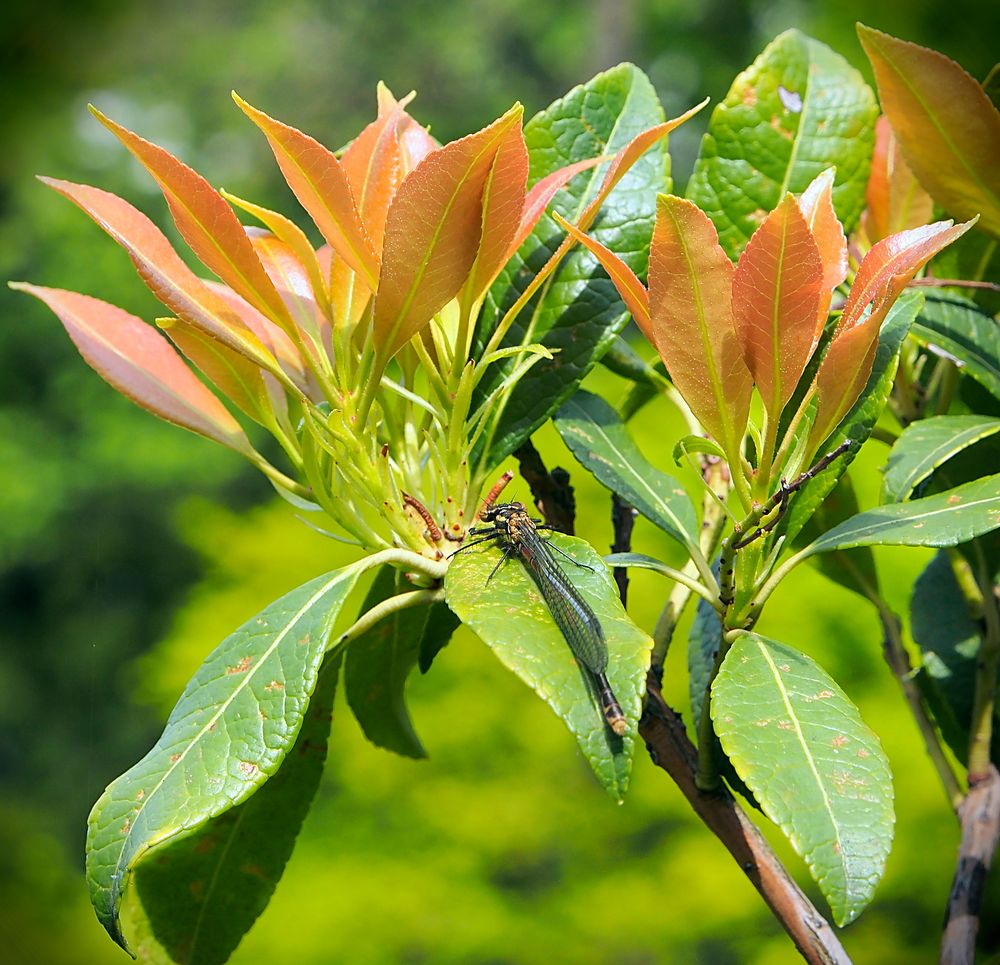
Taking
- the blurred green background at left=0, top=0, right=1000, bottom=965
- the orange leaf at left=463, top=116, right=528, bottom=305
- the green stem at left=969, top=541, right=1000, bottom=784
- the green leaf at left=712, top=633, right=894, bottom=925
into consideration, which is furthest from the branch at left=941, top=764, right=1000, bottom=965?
the blurred green background at left=0, top=0, right=1000, bottom=965

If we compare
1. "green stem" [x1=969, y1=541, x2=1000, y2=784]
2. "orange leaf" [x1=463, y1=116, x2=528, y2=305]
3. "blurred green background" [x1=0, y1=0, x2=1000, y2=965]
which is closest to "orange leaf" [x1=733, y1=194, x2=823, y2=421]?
"orange leaf" [x1=463, y1=116, x2=528, y2=305]

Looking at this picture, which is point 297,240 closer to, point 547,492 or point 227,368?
point 227,368

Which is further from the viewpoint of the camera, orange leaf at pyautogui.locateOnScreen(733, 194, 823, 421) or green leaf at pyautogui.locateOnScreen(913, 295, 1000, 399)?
green leaf at pyautogui.locateOnScreen(913, 295, 1000, 399)

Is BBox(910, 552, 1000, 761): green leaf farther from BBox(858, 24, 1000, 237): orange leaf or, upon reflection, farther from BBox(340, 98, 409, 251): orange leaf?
BBox(340, 98, 409, 251): orange leaf

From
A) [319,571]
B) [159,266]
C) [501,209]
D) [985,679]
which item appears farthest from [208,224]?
[319,571]

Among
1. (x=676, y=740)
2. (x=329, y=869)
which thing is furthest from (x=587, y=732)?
(x=329, y=869)

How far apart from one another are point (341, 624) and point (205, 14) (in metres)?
7.97

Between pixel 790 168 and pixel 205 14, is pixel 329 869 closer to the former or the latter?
pixel 790 168

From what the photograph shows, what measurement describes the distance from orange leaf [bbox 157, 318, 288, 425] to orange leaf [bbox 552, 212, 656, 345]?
198mm

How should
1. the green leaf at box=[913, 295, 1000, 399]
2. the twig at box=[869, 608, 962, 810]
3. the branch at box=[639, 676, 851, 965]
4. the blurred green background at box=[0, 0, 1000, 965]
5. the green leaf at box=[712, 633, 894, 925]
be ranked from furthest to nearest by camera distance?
the blurred green background at box=[0, 0, 1000, 965]
the twig at box=[869, 608, 962, 810]
the green leaf at box=[913, 295, 1000, 399]
the branch at box=[639, 676, 851, 965]
the green leaf at box=[712, 633, 894, 925]

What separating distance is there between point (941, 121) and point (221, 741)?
1.68 ft

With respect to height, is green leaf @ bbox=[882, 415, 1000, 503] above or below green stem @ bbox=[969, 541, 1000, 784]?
above

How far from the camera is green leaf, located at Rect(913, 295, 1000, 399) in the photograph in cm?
64

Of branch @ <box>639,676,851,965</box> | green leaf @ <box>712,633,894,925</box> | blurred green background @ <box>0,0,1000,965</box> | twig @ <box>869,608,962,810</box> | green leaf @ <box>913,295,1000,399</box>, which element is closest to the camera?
green leaf @ <box>712,633,894,925</box>
